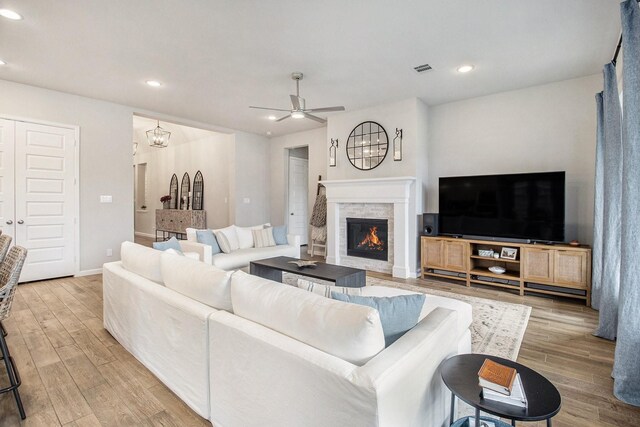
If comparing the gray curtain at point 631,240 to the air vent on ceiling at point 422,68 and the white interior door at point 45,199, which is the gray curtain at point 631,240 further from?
the white interior door at point 45,199

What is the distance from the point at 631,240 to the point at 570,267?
2.10 metres

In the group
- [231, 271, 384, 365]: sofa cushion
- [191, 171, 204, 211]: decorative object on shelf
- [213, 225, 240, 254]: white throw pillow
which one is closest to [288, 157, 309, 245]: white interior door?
[191, 171, 204, 211]: decorative object on shelf

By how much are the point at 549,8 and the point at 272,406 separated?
3.62 meters

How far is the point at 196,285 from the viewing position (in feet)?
6.25

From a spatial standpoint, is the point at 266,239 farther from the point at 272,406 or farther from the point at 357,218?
the point at 272,406

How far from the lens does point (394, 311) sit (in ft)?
4.69

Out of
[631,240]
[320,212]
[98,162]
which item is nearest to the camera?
[631,240]

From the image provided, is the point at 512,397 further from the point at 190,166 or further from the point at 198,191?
the point at 190,166

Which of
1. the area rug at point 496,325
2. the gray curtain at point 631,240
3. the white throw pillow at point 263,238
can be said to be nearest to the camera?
the gray curtain at point 631,240

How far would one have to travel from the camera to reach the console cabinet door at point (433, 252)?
477 centimetres

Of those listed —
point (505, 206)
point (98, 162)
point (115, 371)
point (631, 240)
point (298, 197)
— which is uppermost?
point (98, 162)

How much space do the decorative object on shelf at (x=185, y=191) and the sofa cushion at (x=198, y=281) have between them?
23.4 ft

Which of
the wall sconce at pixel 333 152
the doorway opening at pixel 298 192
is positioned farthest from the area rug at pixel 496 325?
the doorway opening at pixel 298 192

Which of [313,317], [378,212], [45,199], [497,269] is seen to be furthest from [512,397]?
[45,199]
